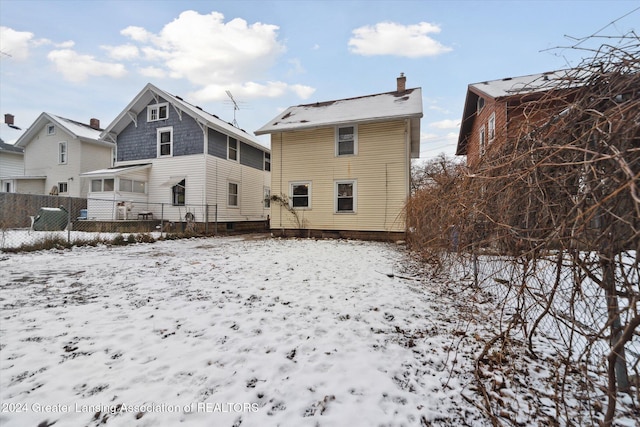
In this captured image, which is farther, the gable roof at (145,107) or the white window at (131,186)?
the white window at (131,186)

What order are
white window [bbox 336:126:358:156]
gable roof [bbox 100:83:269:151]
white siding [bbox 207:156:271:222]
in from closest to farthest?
white window [bbox 336:126:358:156]
gable roof [bbox 100:83:269:151]
white siding [bbox 207:156:271:222]

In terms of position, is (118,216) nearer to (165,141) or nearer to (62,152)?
(165,141)

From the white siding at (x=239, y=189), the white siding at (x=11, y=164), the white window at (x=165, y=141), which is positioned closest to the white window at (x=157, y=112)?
the white window at (x=165, y=141)

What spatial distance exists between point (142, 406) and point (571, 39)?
340 cm

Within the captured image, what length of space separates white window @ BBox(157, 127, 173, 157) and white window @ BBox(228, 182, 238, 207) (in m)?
3.52

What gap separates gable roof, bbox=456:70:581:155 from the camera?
1.40 m

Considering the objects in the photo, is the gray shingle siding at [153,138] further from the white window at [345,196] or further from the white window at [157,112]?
the white window at [345,196]

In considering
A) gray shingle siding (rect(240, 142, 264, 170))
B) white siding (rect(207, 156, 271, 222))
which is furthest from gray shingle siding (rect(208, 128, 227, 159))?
gray shingle siding (rect(240, 142, 264, 170))

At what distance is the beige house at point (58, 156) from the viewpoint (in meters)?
16.4

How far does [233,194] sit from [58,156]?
42.1 feet

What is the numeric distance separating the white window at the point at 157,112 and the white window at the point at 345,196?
10.3m

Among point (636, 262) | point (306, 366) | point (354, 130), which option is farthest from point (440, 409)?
point (354, 130)

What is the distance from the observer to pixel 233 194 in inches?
585

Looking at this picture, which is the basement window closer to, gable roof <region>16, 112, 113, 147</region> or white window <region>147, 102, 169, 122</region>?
white window <region>147, 102, 169, 122</region>
